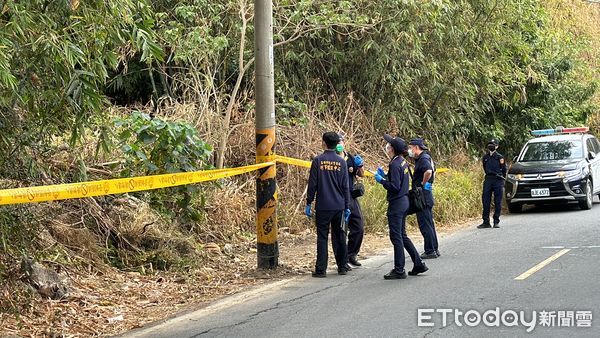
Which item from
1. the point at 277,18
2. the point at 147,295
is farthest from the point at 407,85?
the point at 147,295

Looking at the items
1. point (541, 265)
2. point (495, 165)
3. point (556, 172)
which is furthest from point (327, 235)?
point (556, 172)

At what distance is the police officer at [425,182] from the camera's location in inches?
430

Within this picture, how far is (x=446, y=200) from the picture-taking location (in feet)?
55.0

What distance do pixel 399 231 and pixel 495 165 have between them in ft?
19.3

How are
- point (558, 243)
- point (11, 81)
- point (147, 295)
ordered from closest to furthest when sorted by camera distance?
point (11, 81) → point (147, 295) → point (558, 243)

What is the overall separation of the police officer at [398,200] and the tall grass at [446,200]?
442 centimetres

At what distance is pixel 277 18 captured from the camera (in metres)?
15.4

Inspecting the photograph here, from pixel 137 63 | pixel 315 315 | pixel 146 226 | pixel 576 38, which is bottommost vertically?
pixel 315 315

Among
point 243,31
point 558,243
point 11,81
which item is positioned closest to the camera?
point 11,81

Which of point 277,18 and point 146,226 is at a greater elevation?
point 277,18

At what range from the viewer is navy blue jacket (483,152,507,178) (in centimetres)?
1507

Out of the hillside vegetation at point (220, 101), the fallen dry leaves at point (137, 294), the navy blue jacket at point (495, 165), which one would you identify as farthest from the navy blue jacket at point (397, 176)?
the navy blue jacket at point (495, 165)

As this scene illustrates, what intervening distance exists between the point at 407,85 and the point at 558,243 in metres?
6.93

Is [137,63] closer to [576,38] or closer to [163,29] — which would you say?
[163,29]
